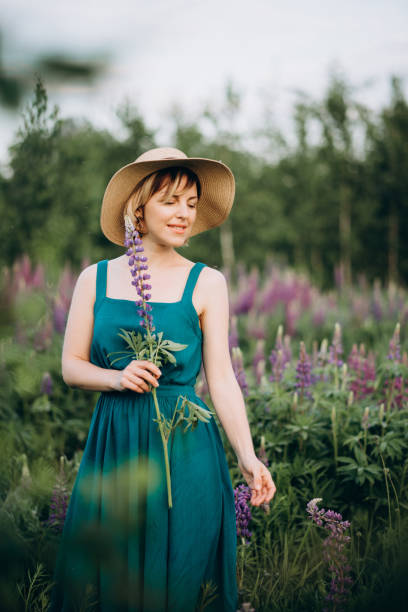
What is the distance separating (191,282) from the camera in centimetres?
207

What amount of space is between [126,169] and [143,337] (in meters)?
0.63

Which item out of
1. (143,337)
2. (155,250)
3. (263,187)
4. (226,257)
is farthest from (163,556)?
(263,187)

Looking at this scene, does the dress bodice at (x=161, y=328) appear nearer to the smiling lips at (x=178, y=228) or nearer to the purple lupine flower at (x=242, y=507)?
the smiling lips at (x=178, y=228)

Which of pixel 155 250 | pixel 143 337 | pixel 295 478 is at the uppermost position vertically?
pixel 155 250

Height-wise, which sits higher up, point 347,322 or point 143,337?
point 143,337

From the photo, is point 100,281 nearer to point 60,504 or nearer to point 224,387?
point 224,387

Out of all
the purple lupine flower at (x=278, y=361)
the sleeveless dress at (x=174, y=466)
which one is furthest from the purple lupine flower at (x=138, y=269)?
the purple lupine flower at (x=278, y=361)

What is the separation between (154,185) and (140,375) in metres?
0.79

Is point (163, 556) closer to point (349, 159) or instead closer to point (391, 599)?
point (391, 599)

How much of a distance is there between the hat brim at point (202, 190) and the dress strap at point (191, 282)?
31 centimetres

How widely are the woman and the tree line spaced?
8.4 inches

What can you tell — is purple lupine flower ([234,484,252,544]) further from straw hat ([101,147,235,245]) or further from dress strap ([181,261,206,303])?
straw hat ([101,147,235,245])

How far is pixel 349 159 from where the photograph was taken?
13781 millimetres

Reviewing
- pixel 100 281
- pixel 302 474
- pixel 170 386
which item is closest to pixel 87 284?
pixel 100 281
